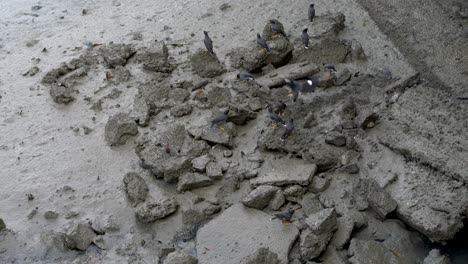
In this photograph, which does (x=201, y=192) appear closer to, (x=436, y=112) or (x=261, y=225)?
(x=261, y=225)

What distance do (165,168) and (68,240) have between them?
0.98m

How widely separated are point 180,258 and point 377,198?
1609mm

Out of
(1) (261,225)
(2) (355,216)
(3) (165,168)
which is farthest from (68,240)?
(2) (355,216)

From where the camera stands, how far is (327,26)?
19.6 ft

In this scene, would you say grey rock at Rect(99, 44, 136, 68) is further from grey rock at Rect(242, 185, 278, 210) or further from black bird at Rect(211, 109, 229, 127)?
grey rock at Rect(242, 185, 278, 210)

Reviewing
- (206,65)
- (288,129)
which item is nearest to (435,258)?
(288,129)

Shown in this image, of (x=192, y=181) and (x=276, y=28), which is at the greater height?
(x=276, y=28)

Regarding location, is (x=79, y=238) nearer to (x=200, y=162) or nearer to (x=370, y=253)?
(x=200, y=162)

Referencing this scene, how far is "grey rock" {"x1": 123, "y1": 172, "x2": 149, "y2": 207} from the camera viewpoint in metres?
4.66

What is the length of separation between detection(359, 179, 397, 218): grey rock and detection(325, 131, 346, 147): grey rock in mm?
442

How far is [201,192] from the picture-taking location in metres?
4.67

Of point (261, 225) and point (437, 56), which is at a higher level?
point (437, 56)

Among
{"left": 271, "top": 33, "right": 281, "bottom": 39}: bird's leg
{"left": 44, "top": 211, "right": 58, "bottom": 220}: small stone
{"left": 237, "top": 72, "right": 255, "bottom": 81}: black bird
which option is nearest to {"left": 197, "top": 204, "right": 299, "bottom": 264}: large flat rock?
{"left": 44, "top": 211, "right": 58, "bottom": 220}: small stone

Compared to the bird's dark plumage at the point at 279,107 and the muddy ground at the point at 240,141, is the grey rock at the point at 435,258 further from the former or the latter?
the bird's dark plumage at the point at 279,107
